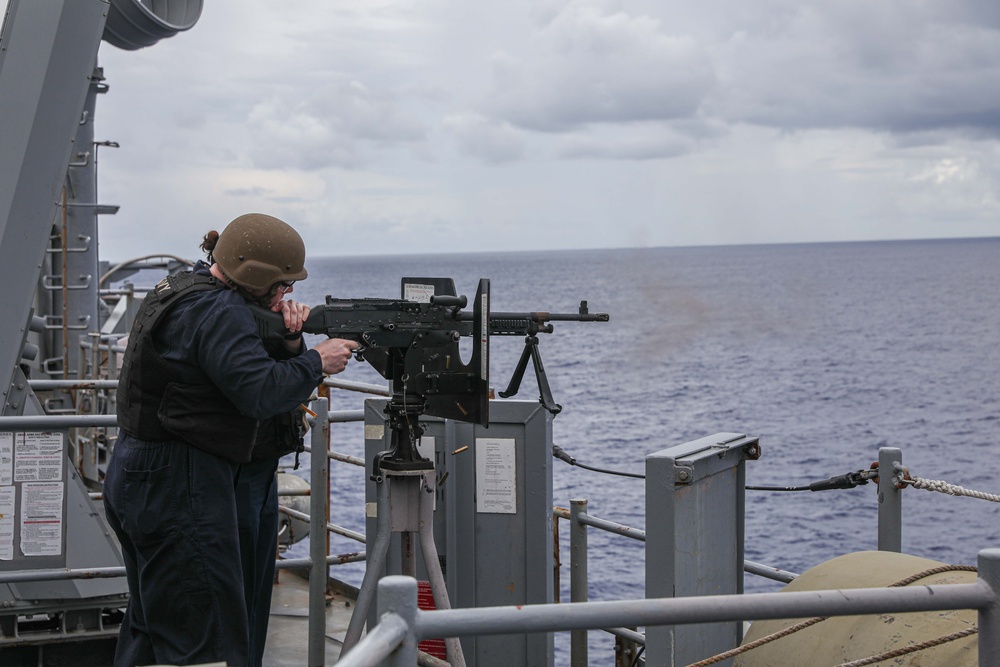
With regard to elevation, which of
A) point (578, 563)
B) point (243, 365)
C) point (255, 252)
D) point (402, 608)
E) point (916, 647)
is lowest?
point (578, 563)

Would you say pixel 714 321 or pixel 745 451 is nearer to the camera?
pixel 745 451

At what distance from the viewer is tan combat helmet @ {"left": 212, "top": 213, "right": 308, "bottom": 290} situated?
396 centimetres

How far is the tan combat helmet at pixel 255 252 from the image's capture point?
3961 mm

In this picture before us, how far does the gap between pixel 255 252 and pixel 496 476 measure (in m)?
1.78

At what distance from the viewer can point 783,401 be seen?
49562 millimetres

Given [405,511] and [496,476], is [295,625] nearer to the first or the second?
[496,476]

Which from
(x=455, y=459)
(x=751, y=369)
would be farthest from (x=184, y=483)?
(x=751, y=369)

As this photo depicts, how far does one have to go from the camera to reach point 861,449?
35750 mm

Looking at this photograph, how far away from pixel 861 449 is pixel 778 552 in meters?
13.9

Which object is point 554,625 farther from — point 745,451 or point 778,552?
point 778,552

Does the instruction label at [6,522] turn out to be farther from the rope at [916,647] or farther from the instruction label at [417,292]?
the rope at [916,647]

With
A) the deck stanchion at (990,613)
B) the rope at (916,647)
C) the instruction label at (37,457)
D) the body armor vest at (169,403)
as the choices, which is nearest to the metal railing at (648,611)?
the deck stanchion at (990,613)

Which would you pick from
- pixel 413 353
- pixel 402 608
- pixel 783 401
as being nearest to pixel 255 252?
pixel 413 353

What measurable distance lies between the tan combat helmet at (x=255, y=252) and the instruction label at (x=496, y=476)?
1537 mm
